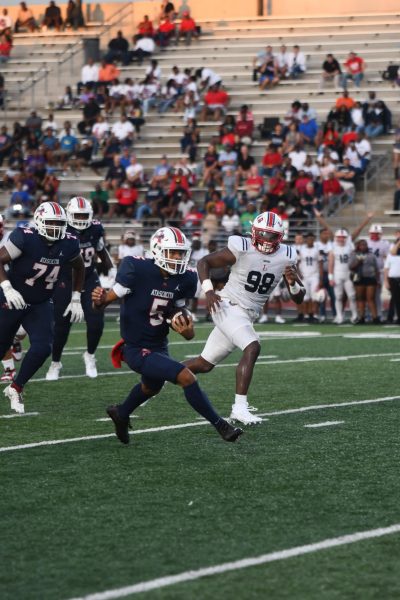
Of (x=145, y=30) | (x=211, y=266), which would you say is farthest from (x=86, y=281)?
(x=145, y=30)

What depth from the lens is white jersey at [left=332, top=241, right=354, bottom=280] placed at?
20.0 metres

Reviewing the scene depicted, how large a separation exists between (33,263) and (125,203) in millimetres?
15362

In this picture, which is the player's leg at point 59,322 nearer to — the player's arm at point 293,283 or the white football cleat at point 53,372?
the white football cleat at point 53,372

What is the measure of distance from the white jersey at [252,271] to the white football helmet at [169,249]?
1.45m

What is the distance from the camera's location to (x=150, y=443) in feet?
25.5

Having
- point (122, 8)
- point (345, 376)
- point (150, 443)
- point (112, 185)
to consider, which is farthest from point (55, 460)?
point (122, 8)

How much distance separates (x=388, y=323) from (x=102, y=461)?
13204mm

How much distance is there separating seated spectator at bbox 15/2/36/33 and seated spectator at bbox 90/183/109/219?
8694 millimetres

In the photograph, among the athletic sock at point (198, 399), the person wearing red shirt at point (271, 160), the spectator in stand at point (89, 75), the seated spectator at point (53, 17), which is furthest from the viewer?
the seated spectator at point (53, 17)

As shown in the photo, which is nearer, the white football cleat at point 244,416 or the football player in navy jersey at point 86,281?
the white football cleat at point 244,416

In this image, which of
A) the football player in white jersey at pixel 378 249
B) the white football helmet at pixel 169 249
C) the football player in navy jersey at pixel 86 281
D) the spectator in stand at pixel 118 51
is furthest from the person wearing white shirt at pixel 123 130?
the white football helmet at pixel 169 249

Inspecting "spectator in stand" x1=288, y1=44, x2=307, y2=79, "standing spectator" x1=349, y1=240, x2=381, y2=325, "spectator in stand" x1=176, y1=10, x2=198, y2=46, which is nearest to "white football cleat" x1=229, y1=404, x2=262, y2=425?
"standing spectator" x1=349, y1=240, x2=381, y2=325

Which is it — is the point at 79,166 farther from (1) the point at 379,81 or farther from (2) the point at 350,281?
(2) the point at 350,281

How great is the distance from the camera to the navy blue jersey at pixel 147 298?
744 cm
